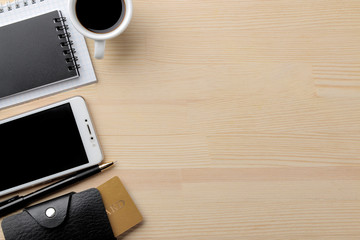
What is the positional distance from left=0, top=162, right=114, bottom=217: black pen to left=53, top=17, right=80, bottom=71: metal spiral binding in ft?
0.57

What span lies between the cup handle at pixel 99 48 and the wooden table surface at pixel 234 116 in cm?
4

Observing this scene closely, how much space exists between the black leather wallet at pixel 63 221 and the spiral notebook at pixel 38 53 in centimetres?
18

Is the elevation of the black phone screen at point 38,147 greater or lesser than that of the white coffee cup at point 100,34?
lesser

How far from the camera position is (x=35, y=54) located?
587 mm

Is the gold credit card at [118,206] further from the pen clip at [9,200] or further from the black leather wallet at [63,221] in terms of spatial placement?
the pen clip at [9,200]

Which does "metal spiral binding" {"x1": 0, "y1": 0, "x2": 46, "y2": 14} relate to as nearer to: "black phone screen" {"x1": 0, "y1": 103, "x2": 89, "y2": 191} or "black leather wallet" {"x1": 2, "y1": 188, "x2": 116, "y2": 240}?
"black phone screen" {"x1": 0, "y1": 103, "x2": 89, "y2": 191}

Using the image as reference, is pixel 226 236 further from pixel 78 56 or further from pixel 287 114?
pixel 78 56

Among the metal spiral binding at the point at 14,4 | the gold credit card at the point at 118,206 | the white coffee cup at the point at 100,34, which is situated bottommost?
the gold credit card at the point at 118,206

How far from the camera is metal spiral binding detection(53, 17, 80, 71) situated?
0.59m

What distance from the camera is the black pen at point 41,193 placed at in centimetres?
59

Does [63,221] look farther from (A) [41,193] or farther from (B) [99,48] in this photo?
(B) [99,48]

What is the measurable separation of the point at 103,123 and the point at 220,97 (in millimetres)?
208

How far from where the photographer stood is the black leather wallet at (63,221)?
22.6 inches

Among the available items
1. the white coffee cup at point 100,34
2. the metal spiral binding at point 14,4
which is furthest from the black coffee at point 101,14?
the metal spiral binding at point 14,4
